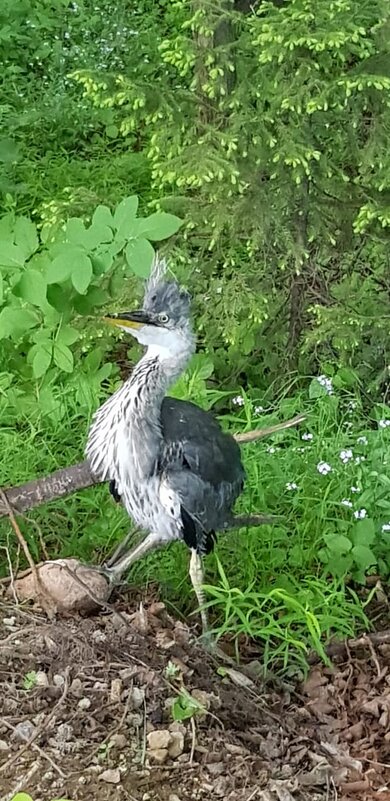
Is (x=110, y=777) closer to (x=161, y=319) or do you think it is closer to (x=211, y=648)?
(x=211, y=648)

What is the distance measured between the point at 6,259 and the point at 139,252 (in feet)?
1.89

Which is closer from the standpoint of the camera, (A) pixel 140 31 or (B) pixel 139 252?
(B) pixel 139 252

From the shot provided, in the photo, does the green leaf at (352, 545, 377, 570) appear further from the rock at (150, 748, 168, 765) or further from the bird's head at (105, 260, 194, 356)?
the rock at (150, 748, 168, 765)

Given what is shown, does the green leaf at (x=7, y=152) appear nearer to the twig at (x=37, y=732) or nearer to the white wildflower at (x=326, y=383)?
the white wildflower at (x=326, y=383)

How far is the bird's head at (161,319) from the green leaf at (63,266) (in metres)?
0.28

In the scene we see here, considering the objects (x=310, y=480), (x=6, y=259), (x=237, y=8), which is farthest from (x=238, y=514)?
(x=237, y=8)

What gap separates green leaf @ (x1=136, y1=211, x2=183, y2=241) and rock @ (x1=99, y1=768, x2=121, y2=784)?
176 centimetres

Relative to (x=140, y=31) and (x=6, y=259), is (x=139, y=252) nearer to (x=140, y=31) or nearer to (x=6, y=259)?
(x=6, y=259)

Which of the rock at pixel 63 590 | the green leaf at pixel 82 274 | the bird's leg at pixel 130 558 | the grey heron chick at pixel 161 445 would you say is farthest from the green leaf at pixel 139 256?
the rock at pixel 63 590

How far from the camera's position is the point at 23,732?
2.95 meters

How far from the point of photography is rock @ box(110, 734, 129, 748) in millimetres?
2956

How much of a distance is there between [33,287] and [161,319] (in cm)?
60

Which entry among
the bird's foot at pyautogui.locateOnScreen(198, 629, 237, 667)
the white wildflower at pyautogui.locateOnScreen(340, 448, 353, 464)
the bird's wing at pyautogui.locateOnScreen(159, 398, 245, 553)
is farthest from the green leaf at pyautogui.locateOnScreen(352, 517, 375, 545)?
the bird's foot at pyautogui.locateOnScreen(198, 629, 237, 667)

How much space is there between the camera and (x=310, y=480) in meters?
4.39
